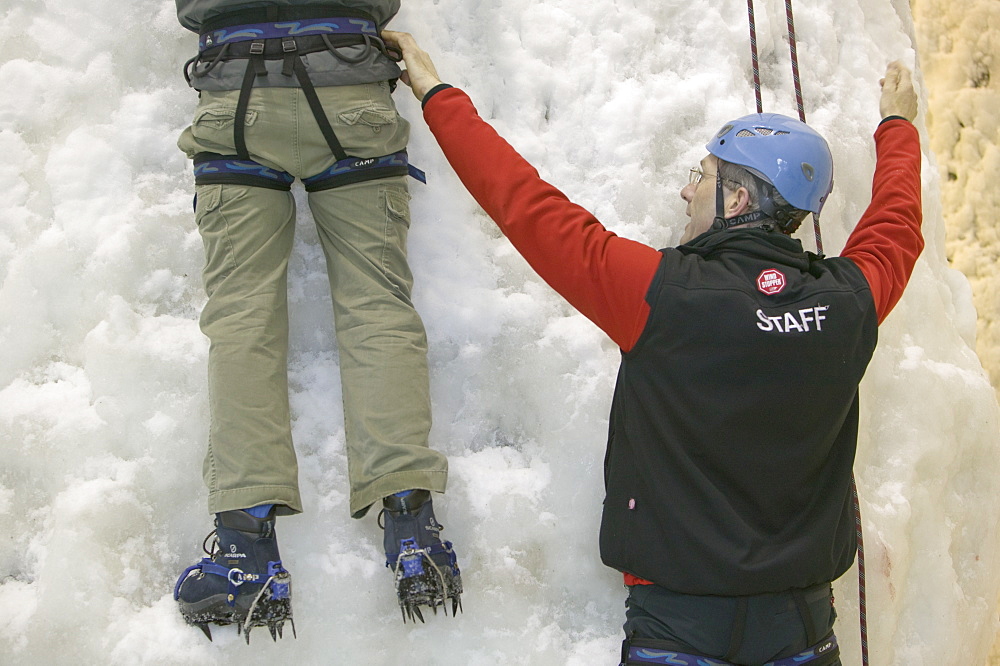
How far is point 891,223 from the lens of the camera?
238cm

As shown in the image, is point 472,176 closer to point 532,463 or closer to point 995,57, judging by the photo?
point 532,463

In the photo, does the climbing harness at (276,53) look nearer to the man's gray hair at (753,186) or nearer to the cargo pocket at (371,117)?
the cargo pocket at (371,117)

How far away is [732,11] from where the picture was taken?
3209 millimetres

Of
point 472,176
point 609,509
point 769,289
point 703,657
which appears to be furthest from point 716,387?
point 472,176

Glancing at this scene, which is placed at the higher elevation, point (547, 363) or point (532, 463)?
point (547, 363)

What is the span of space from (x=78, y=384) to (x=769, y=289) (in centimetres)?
186

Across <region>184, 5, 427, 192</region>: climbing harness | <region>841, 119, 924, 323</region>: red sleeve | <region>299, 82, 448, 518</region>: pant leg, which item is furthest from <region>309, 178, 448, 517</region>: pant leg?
<region>841, 119, 924, 323</region>: red sleeve

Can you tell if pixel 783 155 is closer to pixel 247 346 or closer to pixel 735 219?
pixel 735 219

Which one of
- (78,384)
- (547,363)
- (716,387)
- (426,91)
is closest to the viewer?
(716,387)

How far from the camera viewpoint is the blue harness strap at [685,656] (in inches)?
78.5

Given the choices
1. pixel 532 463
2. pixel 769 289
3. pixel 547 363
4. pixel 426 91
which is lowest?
pixel 532 463

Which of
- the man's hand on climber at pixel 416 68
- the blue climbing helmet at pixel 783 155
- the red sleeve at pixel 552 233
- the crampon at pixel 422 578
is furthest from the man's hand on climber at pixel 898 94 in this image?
the crampon at pixel 422 578

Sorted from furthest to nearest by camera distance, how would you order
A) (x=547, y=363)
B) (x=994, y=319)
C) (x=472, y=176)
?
(x=994, y=319) → (x=547, y=363) → (x=472, y=176)

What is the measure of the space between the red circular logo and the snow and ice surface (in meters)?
0.84
